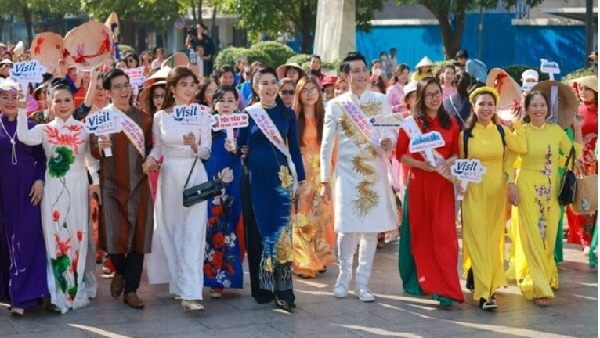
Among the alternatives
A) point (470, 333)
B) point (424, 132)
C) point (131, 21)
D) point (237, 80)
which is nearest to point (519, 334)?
point (470, 333)

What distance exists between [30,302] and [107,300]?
0.78 m

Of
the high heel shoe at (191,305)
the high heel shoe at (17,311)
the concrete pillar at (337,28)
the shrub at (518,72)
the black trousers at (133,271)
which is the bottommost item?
the high heel shoe at (17,311)

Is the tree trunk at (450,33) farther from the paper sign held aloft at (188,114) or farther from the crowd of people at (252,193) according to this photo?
the paper sign held aloft at (188,114)

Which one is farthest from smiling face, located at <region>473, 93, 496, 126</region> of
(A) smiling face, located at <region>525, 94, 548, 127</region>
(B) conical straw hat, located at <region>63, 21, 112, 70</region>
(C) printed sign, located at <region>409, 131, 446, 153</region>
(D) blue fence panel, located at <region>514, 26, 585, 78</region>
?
(D) blue fence panel, located at <region>514, 26, 585, 78</region>

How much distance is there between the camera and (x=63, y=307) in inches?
339

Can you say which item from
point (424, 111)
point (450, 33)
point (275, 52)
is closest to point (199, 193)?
point (424, 111)

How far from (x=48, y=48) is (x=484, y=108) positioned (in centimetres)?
522

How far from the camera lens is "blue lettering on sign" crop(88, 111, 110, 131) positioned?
8.38 m

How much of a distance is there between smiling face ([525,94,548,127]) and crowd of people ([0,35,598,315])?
15mm

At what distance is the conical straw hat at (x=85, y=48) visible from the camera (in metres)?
10.6

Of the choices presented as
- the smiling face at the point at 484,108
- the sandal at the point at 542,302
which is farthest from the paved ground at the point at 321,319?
the smiling face at the point at 484,108

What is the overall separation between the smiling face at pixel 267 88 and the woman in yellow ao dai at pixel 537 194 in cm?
195

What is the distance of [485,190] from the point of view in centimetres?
883

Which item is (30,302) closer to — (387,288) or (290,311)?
(290,311)
